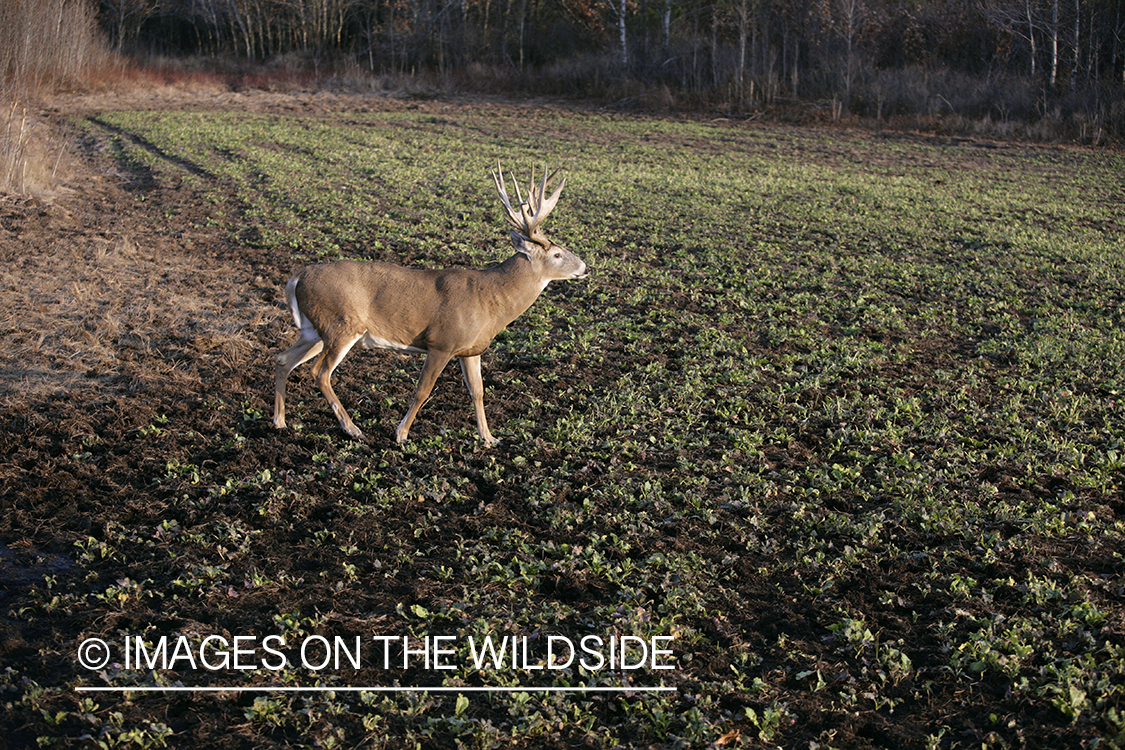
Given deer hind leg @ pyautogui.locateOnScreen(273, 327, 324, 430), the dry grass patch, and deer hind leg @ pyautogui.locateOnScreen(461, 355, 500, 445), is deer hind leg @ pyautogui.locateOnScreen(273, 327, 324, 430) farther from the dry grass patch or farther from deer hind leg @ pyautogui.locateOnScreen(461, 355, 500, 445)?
the dry grass patch

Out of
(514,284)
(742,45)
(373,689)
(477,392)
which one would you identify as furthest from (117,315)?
(742,45)

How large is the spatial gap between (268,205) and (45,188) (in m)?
4.38

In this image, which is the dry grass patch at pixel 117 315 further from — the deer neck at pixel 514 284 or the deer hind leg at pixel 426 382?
the deer neck at pixel 514 284

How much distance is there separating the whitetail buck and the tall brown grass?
11971 millimetres

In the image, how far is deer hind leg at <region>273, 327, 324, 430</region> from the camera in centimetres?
711

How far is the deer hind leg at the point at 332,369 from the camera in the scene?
6.88 meters

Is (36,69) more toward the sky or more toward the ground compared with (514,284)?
more toward the sky

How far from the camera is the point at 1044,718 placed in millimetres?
4094

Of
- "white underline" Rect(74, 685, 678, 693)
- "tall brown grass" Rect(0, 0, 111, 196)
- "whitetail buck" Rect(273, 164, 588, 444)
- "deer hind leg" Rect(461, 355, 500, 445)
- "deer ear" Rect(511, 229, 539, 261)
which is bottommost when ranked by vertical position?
"white underline" Rect(74, 685, 678, 693)

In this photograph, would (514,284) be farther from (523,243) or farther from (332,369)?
(332,369)

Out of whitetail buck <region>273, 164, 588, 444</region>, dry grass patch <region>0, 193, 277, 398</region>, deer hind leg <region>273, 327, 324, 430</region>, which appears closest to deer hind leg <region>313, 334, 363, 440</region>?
whitetail buck <region>273, 164, 588, 444</region>

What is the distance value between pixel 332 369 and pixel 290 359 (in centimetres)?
46

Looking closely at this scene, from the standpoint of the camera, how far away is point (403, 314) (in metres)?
6.89

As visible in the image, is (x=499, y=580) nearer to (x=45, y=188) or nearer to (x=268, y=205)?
(x=268, y=205)
